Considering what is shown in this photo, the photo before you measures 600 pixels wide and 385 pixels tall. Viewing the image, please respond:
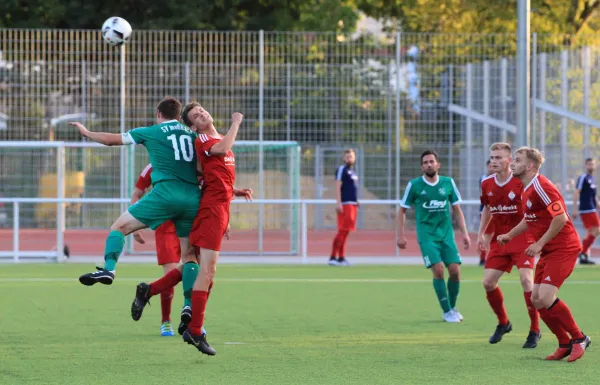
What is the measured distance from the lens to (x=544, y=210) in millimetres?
9281

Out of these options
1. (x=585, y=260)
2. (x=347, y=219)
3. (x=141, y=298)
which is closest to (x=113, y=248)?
(x=141, y=298)

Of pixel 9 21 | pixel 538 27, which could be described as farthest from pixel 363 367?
pixel 538 27

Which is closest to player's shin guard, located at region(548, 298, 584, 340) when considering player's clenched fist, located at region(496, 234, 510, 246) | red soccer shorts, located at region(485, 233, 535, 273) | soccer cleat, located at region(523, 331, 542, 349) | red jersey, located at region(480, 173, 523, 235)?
player's clenched fist, located at region(496, 234, 510, 246)

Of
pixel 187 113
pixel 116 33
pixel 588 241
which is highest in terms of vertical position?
pixel 116 33

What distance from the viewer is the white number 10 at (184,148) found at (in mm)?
9359

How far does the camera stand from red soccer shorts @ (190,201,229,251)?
30.3 feet

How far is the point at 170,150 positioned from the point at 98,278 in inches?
48.0

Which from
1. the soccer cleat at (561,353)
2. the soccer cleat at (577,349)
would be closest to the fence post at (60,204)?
the soccer cleat at (561,353)

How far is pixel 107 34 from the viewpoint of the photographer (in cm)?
1404

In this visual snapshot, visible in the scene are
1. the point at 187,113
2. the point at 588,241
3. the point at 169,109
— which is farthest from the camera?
the point at 588,241

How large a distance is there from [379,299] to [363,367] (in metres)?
5.76

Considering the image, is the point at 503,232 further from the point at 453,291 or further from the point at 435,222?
the point at 435,222

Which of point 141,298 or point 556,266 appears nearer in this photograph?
point 556,266

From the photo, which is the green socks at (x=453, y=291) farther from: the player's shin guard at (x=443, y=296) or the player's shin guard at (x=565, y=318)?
the player's shin guard at (x=565, y=318)
